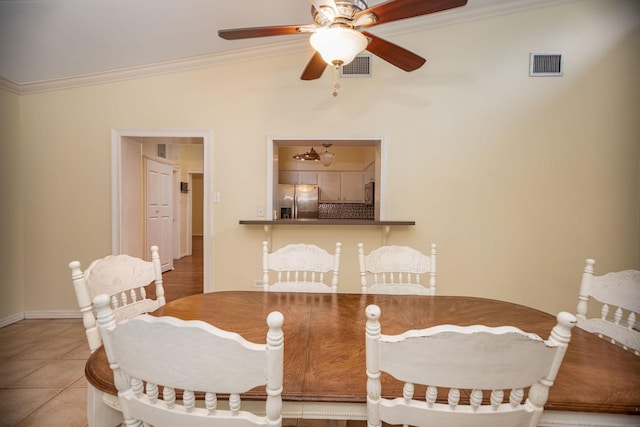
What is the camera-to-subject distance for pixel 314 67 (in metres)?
2.02

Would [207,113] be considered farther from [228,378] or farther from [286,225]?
[228,378]

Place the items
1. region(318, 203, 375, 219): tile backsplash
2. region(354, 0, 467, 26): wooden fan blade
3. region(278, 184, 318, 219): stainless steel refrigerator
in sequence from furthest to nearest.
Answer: region(318, 203, 375, 219): tile backsplash, region(278, 184, 318, 219): stainless steel refrigerator, region(354, 0, 467, 26): wooden fan blade

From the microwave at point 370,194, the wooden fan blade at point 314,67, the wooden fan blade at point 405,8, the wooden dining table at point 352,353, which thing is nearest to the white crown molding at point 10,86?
the wooden fan blade at point 314,67

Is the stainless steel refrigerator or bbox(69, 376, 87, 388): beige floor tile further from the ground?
the stainless steel refrigerator

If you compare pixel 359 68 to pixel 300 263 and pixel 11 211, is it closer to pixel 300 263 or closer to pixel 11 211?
pixel 300 263

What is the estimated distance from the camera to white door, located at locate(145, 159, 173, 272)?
4.60 meters

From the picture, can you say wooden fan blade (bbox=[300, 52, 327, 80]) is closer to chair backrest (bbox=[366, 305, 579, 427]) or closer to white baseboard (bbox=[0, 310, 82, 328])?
chair backrest (bbox=[366, 305, 579, 427])

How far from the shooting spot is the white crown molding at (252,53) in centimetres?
280

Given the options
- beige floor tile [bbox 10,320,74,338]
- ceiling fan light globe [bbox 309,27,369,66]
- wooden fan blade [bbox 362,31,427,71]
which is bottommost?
beige floor tile [bbox 10,320,74,338]

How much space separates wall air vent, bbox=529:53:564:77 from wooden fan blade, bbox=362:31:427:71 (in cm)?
178

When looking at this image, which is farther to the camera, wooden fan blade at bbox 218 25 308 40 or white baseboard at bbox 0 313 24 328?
white baseboard at bbox 0 313 24 328

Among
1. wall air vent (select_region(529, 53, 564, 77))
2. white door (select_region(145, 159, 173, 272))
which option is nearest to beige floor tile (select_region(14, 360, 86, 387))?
white door (select_region(145, 159, 173, 272))

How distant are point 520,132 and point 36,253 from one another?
16.5 feet

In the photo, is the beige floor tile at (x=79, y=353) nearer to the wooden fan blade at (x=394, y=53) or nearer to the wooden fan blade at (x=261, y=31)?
the wooden fan blade at (x=261, y=31)
